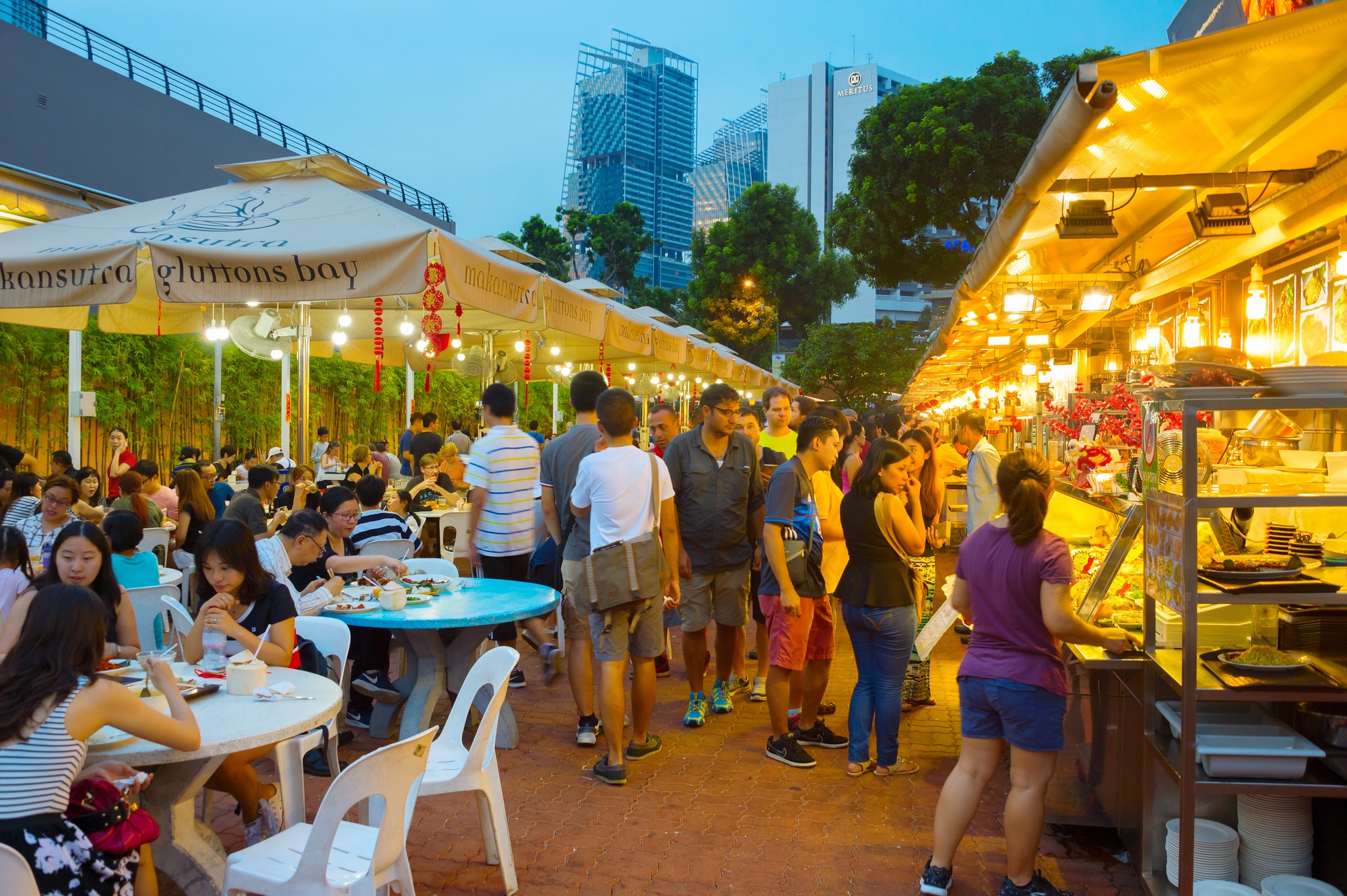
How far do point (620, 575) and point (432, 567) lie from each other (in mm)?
1723

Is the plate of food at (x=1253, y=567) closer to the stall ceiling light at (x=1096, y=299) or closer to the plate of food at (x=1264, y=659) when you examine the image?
the plate of food at (x=1264, y=659)

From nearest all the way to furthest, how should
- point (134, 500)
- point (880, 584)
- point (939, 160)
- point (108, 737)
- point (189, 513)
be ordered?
point (108, 737), point (880, 584), point (134, 500), point (189, 513), point (939, 160)

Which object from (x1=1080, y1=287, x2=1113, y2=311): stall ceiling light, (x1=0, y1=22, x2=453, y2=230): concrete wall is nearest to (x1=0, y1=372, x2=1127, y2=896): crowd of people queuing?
(x1=1080, y1=287, x2=1113, y2=311): stall ceiling light

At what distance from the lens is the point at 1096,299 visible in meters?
8.21

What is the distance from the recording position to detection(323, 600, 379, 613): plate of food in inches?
183

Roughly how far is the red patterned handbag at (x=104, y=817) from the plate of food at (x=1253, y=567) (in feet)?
11.9

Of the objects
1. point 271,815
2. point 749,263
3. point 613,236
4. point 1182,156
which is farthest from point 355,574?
point 749,263

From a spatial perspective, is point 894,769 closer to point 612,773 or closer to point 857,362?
point 612,773

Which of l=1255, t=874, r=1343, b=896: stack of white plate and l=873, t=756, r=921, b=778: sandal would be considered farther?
l=873, t=756, r=921, b=778: sandal

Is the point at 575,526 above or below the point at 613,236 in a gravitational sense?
below

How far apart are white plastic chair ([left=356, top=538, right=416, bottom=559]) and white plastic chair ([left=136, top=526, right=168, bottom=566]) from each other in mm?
2091

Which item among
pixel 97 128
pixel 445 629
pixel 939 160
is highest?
pixel 939 160

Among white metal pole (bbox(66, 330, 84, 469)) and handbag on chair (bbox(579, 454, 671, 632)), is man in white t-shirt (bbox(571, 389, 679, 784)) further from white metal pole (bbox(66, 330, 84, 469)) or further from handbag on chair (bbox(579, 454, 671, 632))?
white metal pole (bbox(66, 330, 84, 469))

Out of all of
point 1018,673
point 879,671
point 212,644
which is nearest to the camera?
point 1018,673
